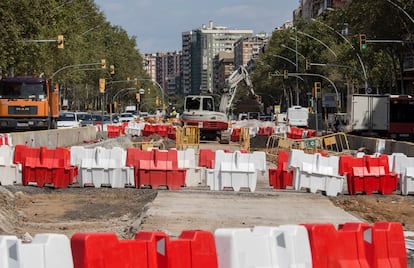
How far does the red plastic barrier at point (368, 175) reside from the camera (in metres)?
18.8

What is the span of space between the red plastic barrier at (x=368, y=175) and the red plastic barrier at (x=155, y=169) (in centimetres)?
389

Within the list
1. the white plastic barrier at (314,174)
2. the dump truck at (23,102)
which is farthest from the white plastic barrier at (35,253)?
the dump truck at (23,102)

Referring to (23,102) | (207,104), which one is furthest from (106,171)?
(207,104)

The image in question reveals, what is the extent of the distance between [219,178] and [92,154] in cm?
307

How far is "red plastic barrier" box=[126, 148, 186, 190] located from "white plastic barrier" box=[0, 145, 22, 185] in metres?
2.59

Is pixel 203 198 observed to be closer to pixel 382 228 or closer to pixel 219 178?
pixel 219 178

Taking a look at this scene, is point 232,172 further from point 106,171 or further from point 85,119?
point 85,119

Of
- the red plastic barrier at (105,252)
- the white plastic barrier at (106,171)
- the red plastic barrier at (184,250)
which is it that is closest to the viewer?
the red plastic barrier at (105,252)

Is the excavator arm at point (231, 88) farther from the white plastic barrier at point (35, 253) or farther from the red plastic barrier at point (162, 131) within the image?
the white plastic barrier at point (35, 253)

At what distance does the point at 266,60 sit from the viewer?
437 ft

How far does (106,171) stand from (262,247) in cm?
1278

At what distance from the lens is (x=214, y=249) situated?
6.23m

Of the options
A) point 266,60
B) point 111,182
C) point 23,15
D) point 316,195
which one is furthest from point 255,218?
point 266,60

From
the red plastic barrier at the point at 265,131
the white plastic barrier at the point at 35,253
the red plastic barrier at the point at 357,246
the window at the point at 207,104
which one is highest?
the window at the point at 207,104
